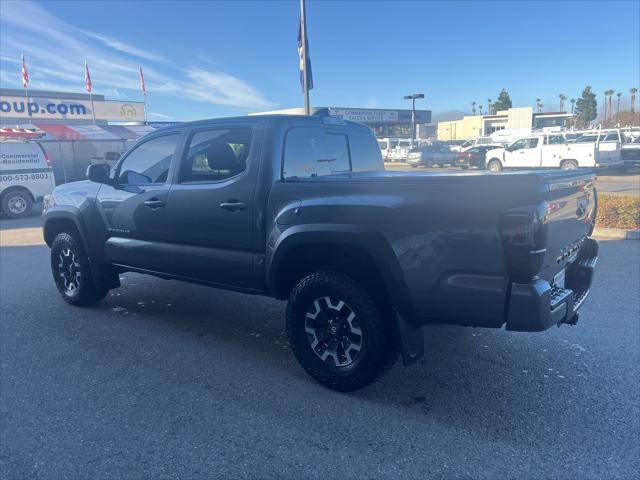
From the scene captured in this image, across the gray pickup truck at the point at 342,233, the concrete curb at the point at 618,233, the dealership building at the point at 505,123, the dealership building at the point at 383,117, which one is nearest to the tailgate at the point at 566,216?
the gray pickup truck at the point at 342,233

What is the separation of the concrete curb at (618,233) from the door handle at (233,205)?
23.7 ft

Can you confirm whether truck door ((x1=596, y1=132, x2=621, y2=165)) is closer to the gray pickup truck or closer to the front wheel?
the gray pickup truck

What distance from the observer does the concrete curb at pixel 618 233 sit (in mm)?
8094

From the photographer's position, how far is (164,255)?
4.34m

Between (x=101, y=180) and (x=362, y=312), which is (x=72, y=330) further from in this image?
(x=362, y=312)

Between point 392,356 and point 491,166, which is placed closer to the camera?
point 392,356

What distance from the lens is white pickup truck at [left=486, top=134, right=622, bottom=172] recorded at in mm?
20641

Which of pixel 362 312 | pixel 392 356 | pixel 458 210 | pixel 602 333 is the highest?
pixel 458 210

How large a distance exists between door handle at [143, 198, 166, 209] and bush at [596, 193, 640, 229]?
7950 mm

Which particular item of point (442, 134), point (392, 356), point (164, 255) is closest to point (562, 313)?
point (392, 356)

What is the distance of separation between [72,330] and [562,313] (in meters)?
4.34

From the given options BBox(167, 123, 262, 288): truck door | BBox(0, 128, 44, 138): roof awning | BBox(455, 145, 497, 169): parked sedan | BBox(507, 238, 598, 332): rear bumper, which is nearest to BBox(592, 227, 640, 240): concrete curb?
BBox(507, 238, 598, 332): rear bumper

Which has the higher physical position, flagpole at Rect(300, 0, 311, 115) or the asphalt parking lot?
flagpole at Rect(300, 0, 311, 115)

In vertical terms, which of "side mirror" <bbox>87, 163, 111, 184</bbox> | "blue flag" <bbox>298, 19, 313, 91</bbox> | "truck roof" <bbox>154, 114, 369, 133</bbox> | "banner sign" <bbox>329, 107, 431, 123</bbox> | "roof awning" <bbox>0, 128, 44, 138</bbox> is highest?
"banner sign" <bbox>329, 107, 431, 123</bbox>
